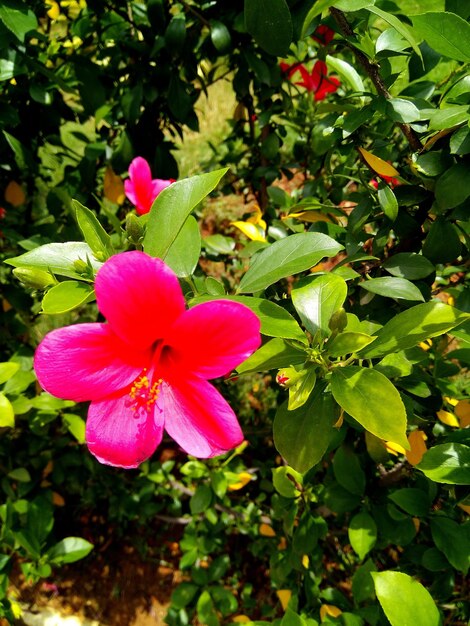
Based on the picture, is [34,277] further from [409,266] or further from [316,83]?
[316,83]

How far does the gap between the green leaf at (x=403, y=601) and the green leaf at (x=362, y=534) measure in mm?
390

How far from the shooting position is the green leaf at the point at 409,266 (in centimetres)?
87

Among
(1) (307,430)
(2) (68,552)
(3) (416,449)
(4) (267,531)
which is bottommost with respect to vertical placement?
(4) (267,531)

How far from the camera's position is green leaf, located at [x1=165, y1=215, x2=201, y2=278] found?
753 mm

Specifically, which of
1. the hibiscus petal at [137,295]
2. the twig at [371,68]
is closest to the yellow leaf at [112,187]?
the twig at [371,68]

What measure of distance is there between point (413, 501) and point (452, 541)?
10 cm

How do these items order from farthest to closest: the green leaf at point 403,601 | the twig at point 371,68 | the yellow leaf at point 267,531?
the yellow leaf at point 267,531 → the twig at point 371,68 → the green leaf at point 403,601

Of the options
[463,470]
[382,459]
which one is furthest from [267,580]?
[463,470]

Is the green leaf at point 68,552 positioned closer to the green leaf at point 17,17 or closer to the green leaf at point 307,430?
the green leaf at point 307,430

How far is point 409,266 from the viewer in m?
0.89

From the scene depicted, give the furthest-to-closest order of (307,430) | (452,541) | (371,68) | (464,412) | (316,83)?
(316,83)
(464,412)
(452,541)
(371,68)
(307,430)

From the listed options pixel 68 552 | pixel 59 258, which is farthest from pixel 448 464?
pixel 68 552

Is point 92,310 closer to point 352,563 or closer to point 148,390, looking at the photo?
point 352,563

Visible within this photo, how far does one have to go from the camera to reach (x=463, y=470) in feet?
2.49
